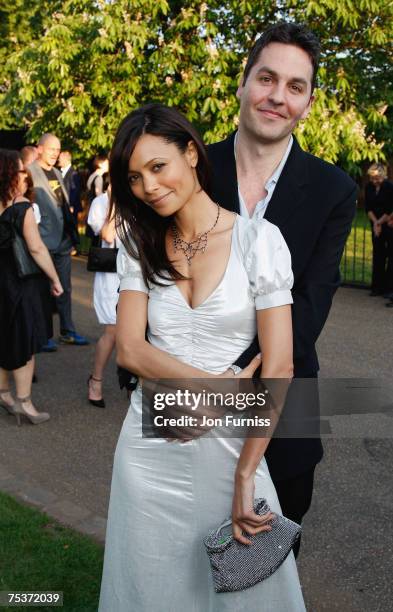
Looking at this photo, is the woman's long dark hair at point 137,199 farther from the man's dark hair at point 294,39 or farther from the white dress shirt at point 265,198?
the man's dark hair at point 294,39

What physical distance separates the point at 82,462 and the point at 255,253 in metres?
3.41

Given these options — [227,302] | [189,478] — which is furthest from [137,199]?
[189,478]

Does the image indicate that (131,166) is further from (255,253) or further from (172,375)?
(172,375)

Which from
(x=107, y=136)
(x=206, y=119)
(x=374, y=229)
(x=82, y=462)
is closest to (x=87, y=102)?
(x=107, y=136)

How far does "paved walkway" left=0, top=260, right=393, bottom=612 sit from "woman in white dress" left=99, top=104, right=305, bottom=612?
138 centimetres

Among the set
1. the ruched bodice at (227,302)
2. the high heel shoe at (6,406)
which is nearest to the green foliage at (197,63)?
the high heel shoe at (6,406)

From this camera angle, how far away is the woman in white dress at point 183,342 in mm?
2098

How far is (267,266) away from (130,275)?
408 mm

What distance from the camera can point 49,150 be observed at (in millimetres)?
7871

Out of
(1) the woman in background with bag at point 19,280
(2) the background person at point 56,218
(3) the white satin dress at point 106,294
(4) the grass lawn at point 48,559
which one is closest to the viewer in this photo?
(4) the grass lawn at point 48,559

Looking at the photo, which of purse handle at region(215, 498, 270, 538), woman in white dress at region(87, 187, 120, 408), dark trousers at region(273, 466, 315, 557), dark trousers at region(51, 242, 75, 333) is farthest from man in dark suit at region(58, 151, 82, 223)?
purse handle at region(215, 498, 270, 538)

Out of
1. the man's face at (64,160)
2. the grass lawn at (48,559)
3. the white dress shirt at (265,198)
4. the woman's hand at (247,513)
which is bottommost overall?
the grass lawn at (48,559)

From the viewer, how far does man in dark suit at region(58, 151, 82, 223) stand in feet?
34.6

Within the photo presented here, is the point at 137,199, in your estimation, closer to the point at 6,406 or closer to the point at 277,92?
the point at 277,92
